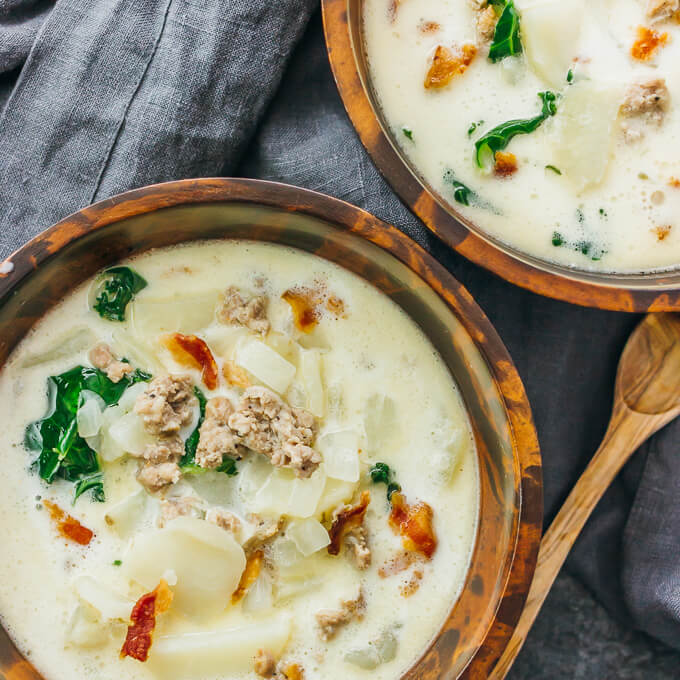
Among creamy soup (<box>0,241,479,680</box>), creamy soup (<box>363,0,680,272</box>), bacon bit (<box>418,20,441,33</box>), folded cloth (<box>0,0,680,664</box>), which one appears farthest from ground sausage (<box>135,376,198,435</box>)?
bacon bit (<box>418,20,441,33</box>)

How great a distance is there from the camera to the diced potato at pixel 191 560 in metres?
1.90

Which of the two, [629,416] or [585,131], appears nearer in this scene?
[585,131]

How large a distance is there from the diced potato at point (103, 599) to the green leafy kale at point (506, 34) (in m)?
1.69

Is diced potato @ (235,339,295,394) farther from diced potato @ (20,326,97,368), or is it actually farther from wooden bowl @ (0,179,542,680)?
diced potato @ (20,326,97,368)

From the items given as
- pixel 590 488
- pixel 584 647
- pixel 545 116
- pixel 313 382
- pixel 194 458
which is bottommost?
pixel 584 647

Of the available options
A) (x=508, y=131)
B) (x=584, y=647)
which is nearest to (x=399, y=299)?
(x=508, y=131)

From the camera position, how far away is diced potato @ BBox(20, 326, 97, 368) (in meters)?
2.05

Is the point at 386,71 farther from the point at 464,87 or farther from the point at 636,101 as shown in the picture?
the point at 636,101

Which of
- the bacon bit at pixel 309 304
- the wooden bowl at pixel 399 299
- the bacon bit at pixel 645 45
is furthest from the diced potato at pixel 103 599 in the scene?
the bacon bit at pixel 645 45

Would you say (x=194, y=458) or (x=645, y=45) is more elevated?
(x=645, y=45)

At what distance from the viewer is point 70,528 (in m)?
1.99

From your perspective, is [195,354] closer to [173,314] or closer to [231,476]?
[173,314]

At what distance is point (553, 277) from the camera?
6.31ft

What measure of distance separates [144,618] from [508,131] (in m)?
1.53
